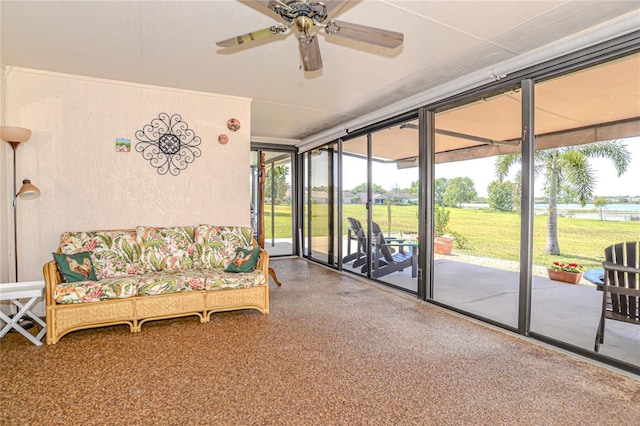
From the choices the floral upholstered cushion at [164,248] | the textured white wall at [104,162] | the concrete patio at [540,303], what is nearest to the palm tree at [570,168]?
the concrete patio at [540,303]

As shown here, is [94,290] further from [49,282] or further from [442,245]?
[442,245]

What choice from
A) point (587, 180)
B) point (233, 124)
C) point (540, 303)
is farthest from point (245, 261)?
point (540, 303)

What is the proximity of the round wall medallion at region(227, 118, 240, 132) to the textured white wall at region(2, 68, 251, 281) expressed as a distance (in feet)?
0.18

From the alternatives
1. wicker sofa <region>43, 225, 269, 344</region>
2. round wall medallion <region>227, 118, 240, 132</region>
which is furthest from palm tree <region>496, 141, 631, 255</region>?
round wall medallion <region>227, 118, 240, 132</region>

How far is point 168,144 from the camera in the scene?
4.20 metres

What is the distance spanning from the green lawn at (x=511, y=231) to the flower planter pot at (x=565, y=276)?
741mm

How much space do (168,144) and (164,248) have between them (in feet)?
4.32

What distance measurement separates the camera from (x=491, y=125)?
405cm

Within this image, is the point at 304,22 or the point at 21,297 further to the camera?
the point at 21,297

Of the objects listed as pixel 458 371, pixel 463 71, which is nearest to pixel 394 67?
pixel 463 71

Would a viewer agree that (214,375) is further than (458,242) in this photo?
No

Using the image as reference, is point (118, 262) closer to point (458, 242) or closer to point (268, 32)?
point (268, 32)

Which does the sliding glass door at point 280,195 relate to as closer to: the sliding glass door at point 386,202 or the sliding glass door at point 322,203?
the sliding glass door at point 322,203

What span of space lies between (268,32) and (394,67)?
175 cm
